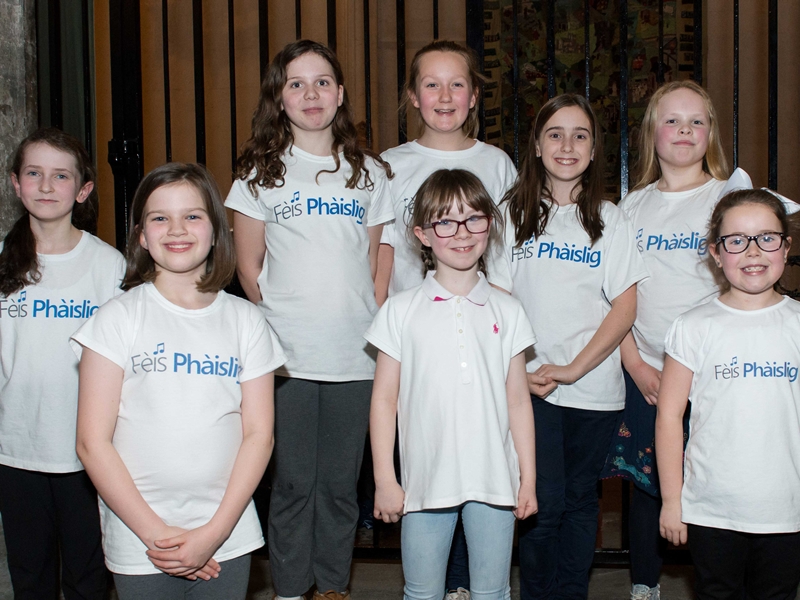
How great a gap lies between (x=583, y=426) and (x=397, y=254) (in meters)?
0.78

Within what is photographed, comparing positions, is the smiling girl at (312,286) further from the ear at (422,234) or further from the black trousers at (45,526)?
the black trousers at (45,526)

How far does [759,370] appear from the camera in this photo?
210 centimetres

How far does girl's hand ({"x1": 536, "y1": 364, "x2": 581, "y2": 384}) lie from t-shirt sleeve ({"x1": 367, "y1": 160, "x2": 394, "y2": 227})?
0.65m

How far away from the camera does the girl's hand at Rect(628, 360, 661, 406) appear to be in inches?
98.8

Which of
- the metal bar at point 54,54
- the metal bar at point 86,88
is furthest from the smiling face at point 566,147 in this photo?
the metal bar at point 54,54

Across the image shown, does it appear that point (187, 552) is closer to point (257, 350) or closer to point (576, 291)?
point (257, 350)

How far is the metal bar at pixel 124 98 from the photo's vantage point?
3.22m

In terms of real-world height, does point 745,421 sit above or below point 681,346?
below

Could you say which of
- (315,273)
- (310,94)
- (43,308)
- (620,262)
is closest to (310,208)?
(315,273)

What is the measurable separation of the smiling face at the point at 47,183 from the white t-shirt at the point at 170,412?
619 millimetres

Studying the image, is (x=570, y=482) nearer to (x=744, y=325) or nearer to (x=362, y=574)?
(x=744, y=325)

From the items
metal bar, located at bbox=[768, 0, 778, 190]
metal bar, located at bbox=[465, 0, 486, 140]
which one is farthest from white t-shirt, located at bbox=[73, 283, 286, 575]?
metal bar, located at bbox=[768, 0, 778, 190]

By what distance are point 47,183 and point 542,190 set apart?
4.75ft

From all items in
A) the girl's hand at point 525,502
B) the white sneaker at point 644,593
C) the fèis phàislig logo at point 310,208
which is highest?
the fèis phàislig logo at point 310,208
